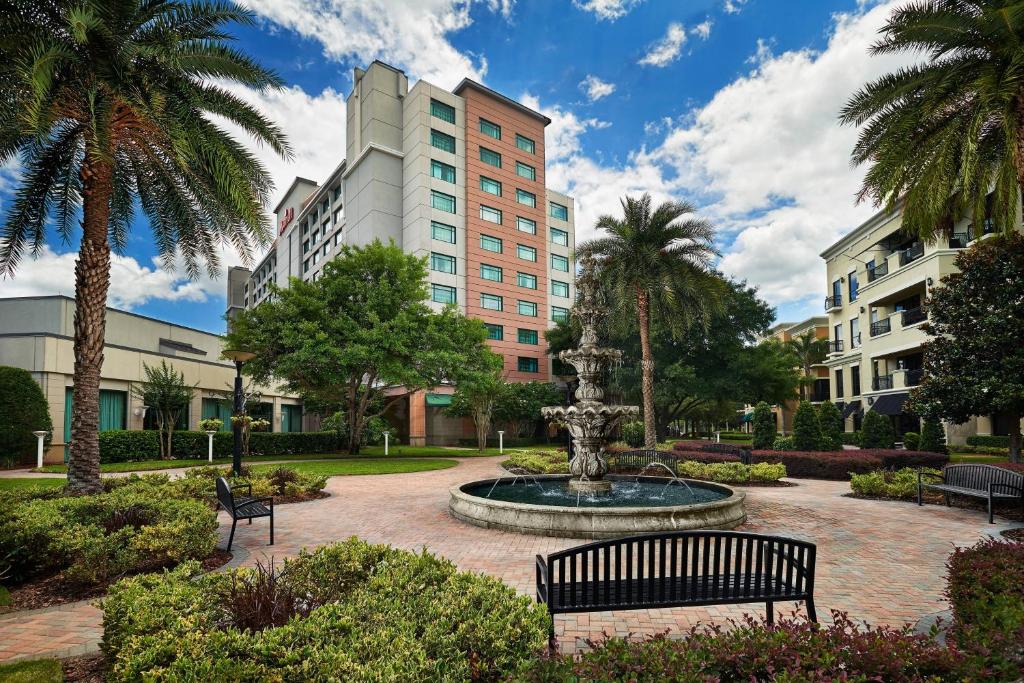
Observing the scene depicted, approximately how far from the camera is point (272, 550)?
326 inches

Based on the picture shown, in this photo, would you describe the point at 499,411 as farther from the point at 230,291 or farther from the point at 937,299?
the point at 230,291

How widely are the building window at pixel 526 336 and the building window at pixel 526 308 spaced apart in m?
1.58

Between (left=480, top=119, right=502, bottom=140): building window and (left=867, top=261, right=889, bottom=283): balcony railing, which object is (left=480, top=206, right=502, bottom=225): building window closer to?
(left=480, top=119, right=502, bottom=140): building window

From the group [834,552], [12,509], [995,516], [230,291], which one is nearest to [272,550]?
[12,509]

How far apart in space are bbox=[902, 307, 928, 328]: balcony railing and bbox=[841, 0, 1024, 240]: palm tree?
17.1 m

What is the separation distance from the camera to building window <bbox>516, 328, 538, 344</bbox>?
49.0 m

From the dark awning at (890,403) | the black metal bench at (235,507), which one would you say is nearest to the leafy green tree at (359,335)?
the black metal bench at (235,507)

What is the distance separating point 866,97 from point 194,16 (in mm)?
15592

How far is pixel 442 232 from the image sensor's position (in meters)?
44.9

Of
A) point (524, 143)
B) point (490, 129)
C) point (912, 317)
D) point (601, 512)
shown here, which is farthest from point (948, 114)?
point (524, 143)

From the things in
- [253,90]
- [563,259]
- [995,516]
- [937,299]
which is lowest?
[995,516]

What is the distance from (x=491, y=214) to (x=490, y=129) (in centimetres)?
811

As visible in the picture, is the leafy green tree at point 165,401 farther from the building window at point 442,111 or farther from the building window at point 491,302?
the building window at point 442,111

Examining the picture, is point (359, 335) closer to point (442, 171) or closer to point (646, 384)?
point (646, 384)
